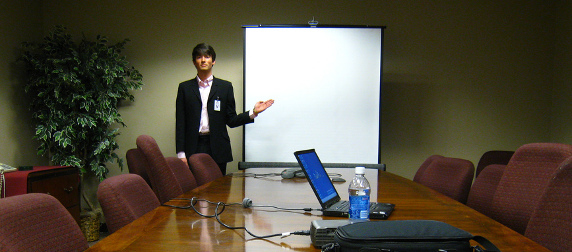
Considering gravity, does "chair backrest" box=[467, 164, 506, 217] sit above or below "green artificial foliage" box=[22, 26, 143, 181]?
below

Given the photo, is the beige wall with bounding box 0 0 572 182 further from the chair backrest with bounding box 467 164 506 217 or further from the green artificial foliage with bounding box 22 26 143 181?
the chair backrest with bounding box 467 164 506 217

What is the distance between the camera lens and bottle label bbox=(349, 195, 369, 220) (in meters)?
1.37

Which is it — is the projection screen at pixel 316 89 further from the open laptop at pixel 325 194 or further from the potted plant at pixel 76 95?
the open laptop at pixel 325 194

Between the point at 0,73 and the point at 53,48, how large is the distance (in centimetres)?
53

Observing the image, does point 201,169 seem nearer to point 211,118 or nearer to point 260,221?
point 211,118

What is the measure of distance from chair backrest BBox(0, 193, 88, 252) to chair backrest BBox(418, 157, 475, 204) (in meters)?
1.95

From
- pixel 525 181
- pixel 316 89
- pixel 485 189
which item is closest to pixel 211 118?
pixel 316 89

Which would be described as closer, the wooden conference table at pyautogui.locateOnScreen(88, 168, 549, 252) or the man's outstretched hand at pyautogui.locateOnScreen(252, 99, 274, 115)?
the wooden conference table at pyautogui.locateOnScreen(88, 168, 549, 252)

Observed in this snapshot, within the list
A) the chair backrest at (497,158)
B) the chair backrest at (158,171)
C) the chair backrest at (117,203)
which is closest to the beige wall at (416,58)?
the chair backrest at (497,158)

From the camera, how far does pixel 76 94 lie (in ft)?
14.4

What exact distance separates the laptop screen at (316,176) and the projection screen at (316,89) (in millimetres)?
2634

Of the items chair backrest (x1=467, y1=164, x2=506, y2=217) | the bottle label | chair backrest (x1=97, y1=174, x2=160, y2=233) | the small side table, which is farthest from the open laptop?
the small side table

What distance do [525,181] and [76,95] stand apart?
3.97 m

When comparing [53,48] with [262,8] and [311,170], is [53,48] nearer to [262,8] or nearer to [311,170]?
[262,8]
